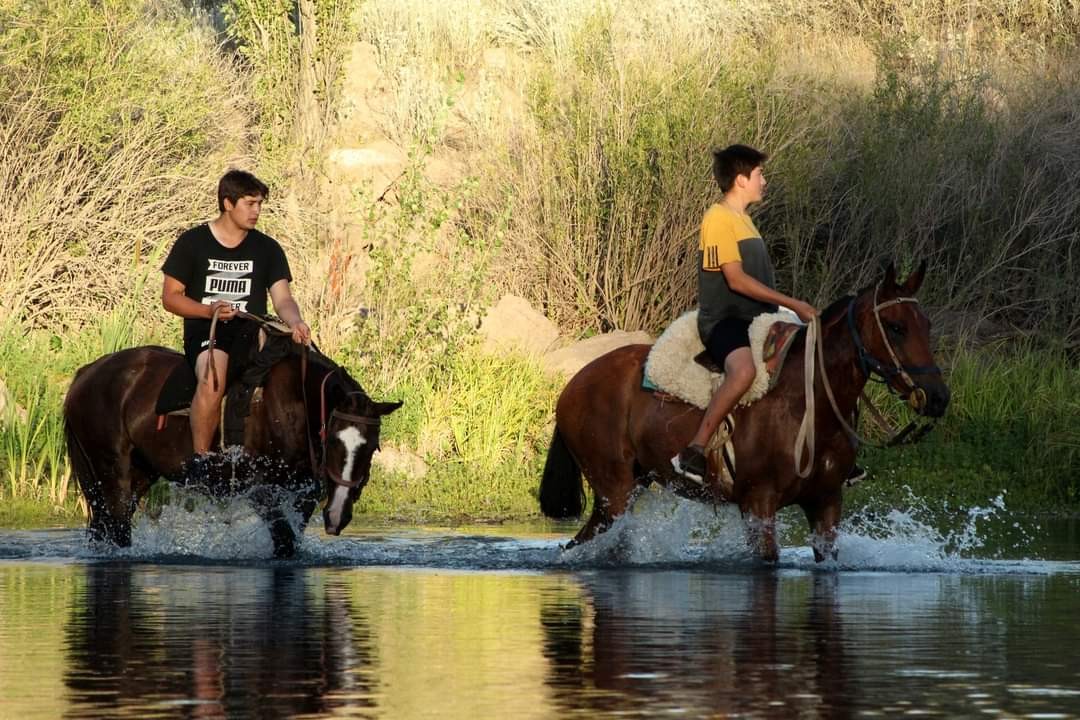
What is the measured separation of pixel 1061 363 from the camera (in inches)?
946

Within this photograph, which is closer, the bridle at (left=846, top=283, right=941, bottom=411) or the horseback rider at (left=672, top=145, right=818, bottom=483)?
the bridle at (left=846, top=283, right=941, bottom=411)

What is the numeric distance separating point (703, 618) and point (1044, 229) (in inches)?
712

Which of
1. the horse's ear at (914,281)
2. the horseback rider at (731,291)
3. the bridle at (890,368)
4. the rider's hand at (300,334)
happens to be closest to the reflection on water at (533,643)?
the horseback rider at (731,291)

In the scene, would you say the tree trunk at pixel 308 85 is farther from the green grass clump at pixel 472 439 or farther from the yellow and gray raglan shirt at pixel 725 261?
the yellow and gray raglan shirt at pixel 725 261

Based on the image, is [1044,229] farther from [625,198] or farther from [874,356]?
[874,356]

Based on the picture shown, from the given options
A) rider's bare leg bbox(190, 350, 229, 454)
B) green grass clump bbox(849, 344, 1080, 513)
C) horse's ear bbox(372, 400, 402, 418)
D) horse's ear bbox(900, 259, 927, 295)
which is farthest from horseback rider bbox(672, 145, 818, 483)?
green grass clump bbox(849, 344, 1080, 513)

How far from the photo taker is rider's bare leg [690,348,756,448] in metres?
12.4

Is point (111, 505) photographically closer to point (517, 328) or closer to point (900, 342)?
point (900, 342)

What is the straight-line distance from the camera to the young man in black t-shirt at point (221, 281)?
13344 mm

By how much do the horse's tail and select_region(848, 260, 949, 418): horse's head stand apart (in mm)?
2653

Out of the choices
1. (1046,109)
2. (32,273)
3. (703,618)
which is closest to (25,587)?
(703,618)

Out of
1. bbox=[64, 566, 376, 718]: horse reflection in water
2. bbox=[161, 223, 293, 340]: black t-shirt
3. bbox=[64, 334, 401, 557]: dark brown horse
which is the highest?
bbox=[161, 223, 293, 340]: black t-shirt

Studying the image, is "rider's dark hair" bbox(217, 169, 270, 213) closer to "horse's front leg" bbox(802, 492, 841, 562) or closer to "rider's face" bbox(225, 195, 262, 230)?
"rider's face" bbox(225, 195, 262, 230)

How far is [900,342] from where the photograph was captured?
12.3 meters
